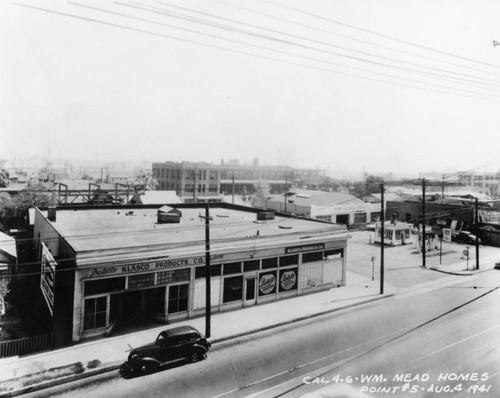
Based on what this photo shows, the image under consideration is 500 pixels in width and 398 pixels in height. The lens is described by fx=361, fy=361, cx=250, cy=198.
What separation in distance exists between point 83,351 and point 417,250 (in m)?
33.7

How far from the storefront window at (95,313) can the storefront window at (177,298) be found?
319cm

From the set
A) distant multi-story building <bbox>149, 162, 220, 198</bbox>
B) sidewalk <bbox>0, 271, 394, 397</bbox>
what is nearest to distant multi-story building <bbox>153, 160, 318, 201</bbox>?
distant multi-story building <bbox>149, 162, 220, 198</bbox>

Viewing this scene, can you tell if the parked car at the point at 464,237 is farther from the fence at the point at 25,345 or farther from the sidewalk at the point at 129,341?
the fence at the point at 25,345

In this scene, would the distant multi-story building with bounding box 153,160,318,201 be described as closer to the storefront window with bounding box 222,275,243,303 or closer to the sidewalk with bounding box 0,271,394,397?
the storefront window with bounding box 222,275,243,303

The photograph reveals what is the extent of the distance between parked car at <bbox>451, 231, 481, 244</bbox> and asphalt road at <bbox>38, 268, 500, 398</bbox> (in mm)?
24104

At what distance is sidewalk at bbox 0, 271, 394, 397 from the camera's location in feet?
44.1

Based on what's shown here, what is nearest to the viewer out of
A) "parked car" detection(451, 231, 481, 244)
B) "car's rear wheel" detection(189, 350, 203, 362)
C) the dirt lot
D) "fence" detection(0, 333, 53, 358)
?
"car's rear wheel" detection(189, 350, 203, 362)

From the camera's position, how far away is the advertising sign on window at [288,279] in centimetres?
2269

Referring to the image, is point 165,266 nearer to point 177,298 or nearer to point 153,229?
point 177,298

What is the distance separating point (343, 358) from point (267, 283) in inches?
308

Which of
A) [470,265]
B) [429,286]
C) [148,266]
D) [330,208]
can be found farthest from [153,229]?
[330,208]

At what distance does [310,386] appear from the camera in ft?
41.6

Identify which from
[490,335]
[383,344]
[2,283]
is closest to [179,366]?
[383,344]

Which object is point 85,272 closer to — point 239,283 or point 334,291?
point 239,283
